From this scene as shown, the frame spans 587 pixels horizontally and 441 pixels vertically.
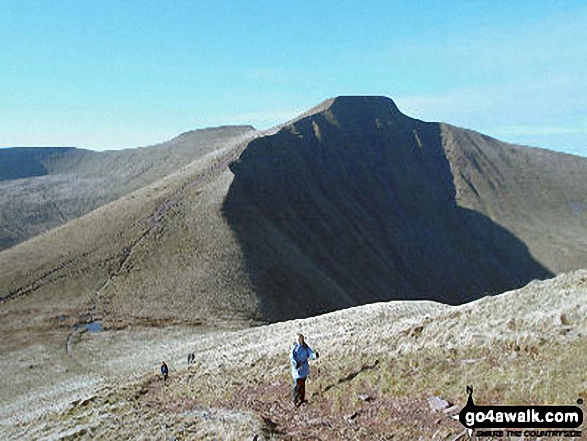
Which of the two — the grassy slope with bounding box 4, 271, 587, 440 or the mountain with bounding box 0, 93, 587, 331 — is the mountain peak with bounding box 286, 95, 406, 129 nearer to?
the mountain with bounding box 0, 93, 587, 331

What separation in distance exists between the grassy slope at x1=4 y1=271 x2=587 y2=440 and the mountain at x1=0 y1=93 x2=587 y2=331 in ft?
120

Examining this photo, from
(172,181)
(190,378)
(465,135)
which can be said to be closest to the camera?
(190,378)

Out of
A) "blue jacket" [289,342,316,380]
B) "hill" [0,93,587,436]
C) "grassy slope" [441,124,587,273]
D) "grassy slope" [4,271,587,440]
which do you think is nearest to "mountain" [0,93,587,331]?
"hill" [0,93,587,436]

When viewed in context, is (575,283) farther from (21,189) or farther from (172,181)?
(21,189)

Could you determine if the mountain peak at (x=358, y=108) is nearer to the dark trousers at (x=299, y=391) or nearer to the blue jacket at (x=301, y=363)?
the blue jacket at (x=301, y=363)

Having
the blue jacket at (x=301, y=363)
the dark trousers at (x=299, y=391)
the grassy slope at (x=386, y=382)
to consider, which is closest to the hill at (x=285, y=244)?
the grassy slope at (x=386, y=382)

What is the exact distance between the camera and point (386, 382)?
15.0 m

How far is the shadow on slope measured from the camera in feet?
284

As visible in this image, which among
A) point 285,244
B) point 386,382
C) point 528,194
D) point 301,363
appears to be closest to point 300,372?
point 301,363

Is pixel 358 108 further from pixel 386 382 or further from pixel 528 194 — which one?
pixel 386 382

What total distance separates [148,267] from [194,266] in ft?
21.5

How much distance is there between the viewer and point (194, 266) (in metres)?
73.8

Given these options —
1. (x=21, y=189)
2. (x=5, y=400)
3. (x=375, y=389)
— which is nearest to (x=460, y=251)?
(x=5, y=400)

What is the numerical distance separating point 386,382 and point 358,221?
115184mm
